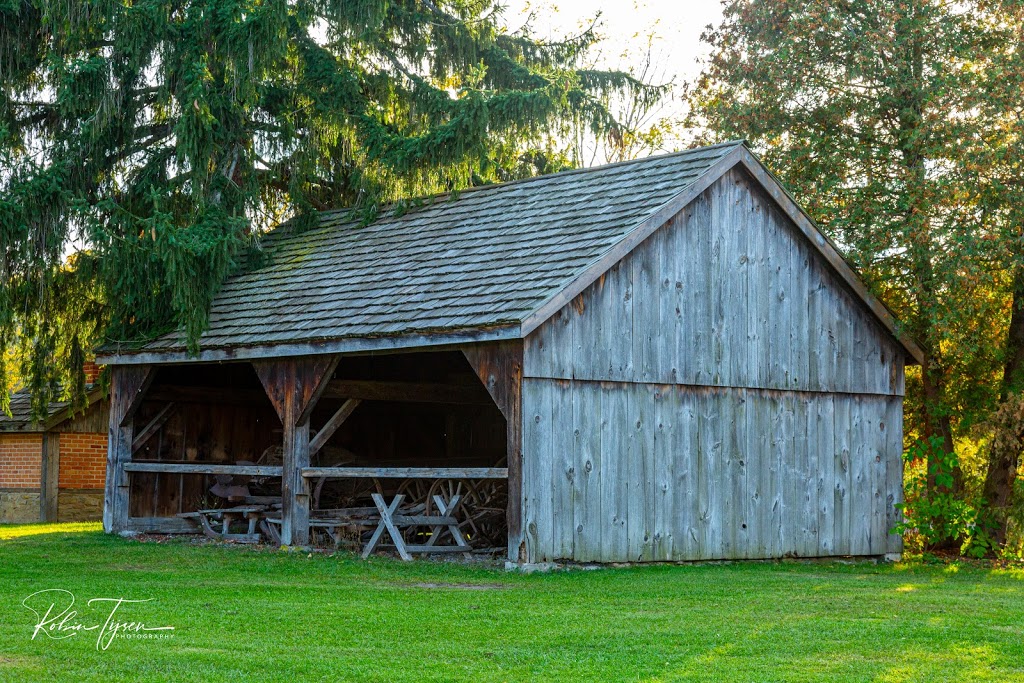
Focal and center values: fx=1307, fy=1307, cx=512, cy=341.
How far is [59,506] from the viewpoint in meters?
26.5

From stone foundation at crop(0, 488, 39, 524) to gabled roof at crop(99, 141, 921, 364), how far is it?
8.25 m

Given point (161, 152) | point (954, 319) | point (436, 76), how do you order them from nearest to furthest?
point (954, 319) < point (161, 152) < point (436, 76)

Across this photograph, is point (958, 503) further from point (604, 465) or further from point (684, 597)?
point (684, 597)

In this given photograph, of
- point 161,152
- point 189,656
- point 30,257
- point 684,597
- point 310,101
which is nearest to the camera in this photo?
point 189,656

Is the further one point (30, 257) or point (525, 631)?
point (30, 257)

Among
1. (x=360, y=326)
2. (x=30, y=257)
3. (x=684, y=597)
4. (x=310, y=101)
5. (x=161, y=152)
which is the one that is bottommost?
(x=684, y=597)

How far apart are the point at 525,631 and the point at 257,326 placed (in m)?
9.11

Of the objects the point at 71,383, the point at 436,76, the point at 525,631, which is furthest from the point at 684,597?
the point at 436,76

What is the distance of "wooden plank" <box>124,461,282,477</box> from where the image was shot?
57.8 ft

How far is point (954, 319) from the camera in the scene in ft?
57.6

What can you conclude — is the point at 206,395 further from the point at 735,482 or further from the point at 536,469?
the point at 735,482

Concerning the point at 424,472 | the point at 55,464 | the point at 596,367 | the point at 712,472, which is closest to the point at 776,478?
the point at 712,472

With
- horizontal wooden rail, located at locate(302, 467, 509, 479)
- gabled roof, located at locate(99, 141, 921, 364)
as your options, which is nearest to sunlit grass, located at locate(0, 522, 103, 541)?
gabled roof, located at locate(99, 141, 921, 364)

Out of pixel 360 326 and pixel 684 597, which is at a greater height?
pixel 360 326
